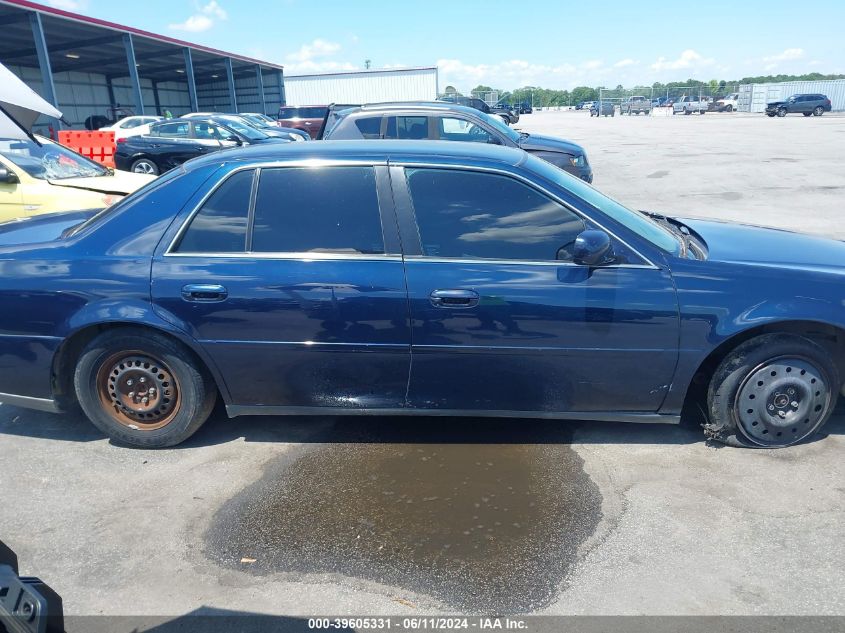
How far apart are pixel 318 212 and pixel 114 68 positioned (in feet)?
137

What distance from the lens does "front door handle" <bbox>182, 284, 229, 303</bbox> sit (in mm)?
3312

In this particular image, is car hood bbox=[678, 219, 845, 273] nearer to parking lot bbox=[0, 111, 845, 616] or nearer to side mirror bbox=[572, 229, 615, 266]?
parking lot bbox=[0, 111, 845, 616]

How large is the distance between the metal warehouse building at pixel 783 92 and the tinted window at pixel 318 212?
59333mm

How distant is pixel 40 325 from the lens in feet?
11.3

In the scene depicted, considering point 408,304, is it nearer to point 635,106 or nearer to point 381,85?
point 381,85

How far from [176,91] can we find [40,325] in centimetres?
5348

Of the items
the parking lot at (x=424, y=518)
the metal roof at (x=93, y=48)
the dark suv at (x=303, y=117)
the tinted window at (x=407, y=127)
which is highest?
the metal roof at (x=93, y=48)

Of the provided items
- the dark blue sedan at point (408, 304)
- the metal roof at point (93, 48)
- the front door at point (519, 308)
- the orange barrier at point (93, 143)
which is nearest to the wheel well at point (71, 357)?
the dark blue sedan at point (408, 304)

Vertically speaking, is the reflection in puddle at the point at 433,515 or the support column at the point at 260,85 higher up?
the support column at the point at 260,85

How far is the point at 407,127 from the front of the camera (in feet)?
31.6

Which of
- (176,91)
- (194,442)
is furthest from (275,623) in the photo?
(176,91)

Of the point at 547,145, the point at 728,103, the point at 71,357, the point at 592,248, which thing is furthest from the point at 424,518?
the point at 728,103

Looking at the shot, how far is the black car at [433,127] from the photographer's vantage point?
30.8 feet

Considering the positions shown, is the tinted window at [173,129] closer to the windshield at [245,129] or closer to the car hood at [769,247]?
the windshield at [245,129]
